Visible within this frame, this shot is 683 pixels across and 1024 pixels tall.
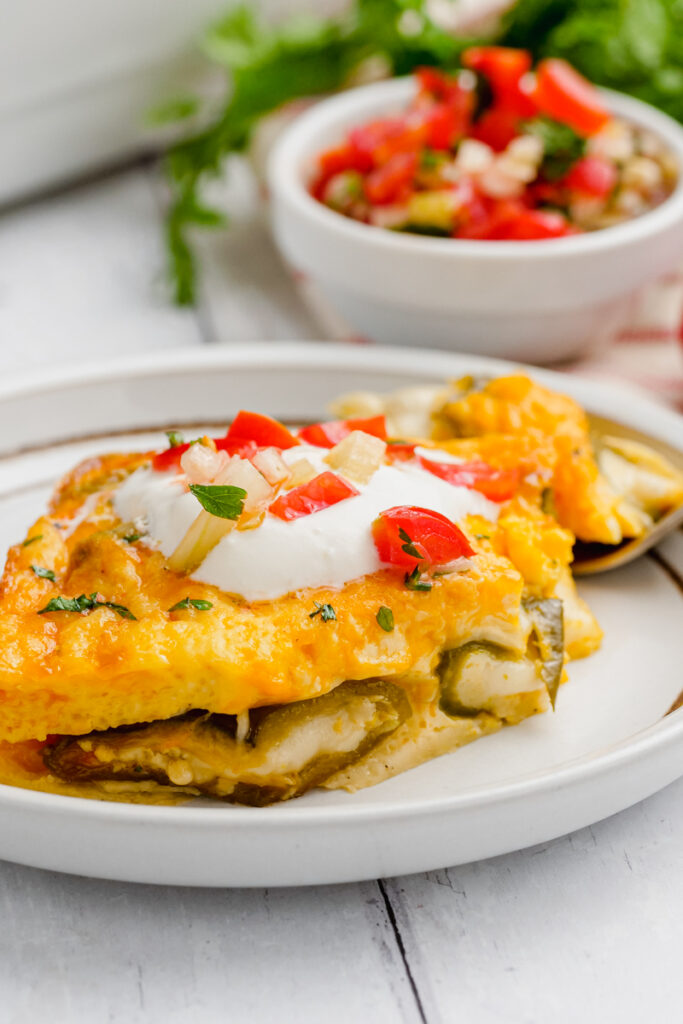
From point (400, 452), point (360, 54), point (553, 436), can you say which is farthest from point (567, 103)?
point (400, 452)

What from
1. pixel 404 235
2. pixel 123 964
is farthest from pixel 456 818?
pixel 404 235

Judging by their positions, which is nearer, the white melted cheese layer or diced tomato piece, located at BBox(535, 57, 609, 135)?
the white melted cheese layer

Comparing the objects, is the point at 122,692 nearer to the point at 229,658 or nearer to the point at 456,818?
the point at 229,658

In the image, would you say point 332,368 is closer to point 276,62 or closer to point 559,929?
point 559,929

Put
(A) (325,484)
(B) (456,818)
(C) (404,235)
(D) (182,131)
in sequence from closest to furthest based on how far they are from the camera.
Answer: (B) (456,818)
(A) (325,484)
(C) (404,235)
(D) (182,131)

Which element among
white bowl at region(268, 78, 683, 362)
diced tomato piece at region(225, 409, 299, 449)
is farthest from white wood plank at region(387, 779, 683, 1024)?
white bowl at region(268, 78, 683, 362)

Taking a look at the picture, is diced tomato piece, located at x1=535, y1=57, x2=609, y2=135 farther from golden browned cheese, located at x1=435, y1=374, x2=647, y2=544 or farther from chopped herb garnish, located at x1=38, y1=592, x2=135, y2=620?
chopped herb garnish, located at x1=38, y1=592, x2=135, y2=620
